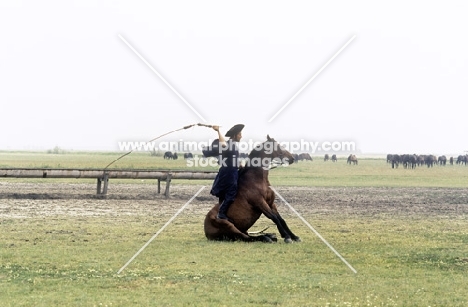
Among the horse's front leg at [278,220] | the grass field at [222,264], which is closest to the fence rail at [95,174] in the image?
the grass field at [222,264]

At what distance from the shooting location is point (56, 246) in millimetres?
13320

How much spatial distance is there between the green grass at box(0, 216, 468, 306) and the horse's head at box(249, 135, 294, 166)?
1.72 meters

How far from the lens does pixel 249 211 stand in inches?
555

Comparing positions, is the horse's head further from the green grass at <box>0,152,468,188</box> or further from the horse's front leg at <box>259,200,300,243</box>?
the green grass at <box>0,152,468,188</box>

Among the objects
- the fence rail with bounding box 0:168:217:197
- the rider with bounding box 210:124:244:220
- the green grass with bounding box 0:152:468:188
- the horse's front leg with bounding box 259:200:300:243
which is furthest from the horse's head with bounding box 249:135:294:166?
the green grass with bounding box 0:152:468:188

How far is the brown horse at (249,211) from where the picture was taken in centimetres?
1402

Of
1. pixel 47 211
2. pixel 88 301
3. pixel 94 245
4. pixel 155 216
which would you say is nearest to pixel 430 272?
pixel 88 301

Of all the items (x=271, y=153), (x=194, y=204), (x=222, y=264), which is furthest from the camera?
(x=194, y=204)

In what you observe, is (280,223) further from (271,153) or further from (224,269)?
(224,269)

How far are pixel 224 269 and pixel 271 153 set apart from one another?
4169 mm

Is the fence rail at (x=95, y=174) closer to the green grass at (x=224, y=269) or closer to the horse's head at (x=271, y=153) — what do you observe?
the green grass at (x=224, y=269)

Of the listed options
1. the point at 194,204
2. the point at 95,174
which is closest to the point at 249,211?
the point at 194,204

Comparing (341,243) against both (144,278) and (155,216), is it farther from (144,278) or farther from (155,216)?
(155,216)

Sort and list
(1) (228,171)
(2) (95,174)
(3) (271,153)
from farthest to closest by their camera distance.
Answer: (2) (95,174) < (3) (271,153) < (1) (228,171)
